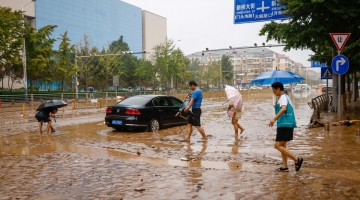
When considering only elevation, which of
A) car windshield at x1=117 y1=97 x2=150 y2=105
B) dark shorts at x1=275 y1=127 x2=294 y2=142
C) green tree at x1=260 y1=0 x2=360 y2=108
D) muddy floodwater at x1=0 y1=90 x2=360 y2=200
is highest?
green tree at x1=260 y1=0 x2=360 y2=108

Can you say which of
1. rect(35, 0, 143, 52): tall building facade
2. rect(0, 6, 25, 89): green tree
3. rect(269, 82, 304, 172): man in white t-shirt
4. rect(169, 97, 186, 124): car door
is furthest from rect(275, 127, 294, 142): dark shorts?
rect(35, 0, 143, 52): tall building facade

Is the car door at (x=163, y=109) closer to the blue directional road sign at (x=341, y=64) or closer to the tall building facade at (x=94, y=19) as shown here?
the blue directional road sign at (x=341, y=64)

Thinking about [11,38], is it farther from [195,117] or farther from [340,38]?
[340,38]

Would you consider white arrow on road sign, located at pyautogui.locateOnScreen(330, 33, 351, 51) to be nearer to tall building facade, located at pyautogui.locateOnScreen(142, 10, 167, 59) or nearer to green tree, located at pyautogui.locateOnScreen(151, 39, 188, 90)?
green tree, located at pyautogui.locateOnScreen(151, 39, 188, 90)

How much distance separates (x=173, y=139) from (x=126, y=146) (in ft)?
6.11

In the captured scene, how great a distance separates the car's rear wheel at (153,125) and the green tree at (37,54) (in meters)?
28.8

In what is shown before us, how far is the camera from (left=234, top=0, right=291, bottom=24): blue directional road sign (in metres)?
17.3

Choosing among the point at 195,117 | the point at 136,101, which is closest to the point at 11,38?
the point at 136,101

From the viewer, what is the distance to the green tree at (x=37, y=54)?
3828cm

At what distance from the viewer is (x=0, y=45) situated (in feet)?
111

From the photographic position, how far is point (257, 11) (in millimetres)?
17844

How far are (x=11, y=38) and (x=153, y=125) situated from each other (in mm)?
27366

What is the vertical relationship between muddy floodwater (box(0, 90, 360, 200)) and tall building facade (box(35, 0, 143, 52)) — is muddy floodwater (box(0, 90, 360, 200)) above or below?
below

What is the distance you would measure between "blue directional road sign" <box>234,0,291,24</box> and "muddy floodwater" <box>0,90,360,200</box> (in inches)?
307
